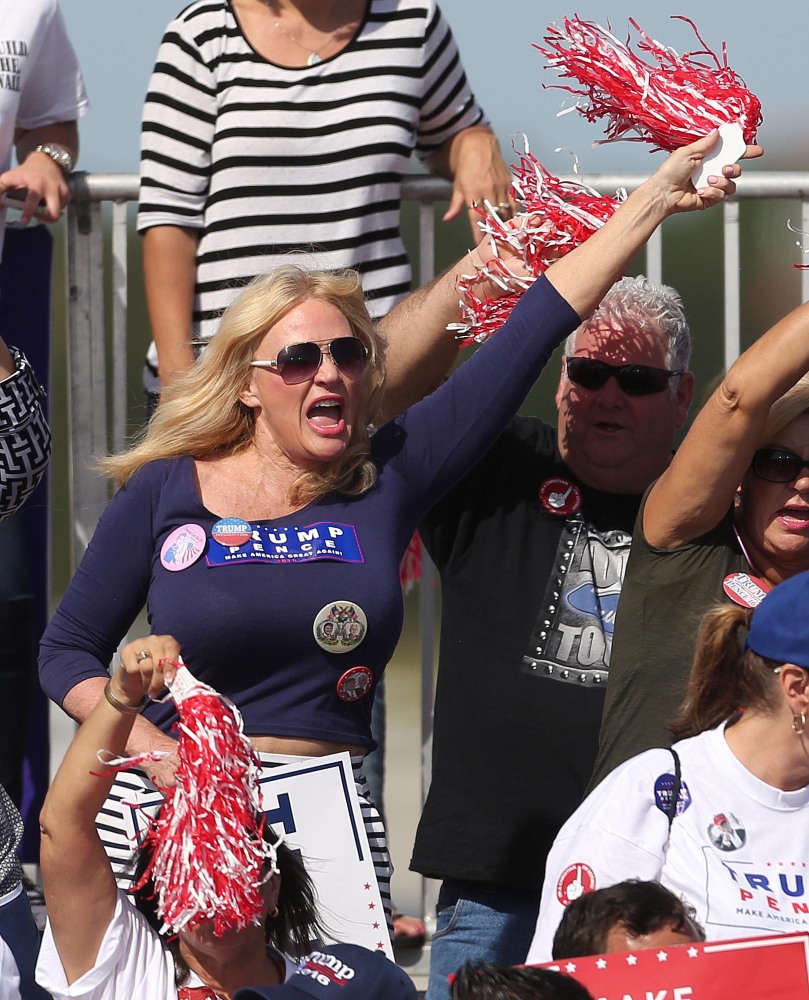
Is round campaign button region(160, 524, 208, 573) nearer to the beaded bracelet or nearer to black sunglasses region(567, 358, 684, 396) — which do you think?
the beaded bracelet

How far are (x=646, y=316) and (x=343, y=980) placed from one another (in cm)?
167

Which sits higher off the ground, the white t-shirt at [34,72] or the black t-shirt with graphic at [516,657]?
the white t-shirt at [34,72]

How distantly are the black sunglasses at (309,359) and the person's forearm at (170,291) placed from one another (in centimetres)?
68

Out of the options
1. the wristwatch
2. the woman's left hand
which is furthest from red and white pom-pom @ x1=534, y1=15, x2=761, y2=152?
the wristwatch

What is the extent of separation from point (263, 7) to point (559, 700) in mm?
1807

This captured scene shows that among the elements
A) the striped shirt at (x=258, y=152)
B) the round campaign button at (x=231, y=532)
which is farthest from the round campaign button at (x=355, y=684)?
the striped shirt at (x=258, y=152)

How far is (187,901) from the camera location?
99.4 inches

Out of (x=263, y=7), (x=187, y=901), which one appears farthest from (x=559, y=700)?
(x=263, y=7)

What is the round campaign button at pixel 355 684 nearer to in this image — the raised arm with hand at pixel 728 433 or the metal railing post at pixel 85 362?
the raised arm with hand at pixel 728 433

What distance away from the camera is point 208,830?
256 cm

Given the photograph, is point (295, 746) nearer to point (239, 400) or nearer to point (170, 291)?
point (239, 400)

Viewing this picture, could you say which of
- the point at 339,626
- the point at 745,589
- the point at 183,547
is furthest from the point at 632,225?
the point at 183,547

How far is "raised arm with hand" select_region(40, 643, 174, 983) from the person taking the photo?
2568mm

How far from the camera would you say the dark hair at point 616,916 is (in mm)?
2391
